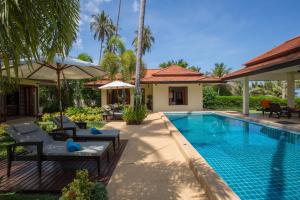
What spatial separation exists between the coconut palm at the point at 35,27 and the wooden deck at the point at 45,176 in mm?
2405

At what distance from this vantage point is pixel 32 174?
474cm

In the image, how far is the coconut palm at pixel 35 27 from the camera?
280cm

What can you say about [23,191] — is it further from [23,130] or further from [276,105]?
[276,105]

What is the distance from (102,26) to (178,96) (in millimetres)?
25714

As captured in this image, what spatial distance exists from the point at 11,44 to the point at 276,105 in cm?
1592

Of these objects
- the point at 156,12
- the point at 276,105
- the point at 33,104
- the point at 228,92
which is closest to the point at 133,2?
the point at 156,12

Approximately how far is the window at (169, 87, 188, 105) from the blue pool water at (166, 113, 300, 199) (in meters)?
12.7

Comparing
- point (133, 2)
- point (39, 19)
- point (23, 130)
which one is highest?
point (133, 2)

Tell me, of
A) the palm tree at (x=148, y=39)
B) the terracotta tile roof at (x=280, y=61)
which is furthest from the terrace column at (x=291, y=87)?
the palm tree at (x=148, y=39)

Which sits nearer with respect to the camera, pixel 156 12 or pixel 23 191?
pixel 23 191

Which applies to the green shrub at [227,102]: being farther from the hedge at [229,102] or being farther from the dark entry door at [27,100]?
the dark entry door at [27,100]

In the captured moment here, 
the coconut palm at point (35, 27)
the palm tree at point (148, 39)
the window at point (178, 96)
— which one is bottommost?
the window at point (178, 96)

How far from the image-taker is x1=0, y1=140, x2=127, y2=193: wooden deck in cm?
409

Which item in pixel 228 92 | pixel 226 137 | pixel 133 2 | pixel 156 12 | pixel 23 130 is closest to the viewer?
pixel 23 130
